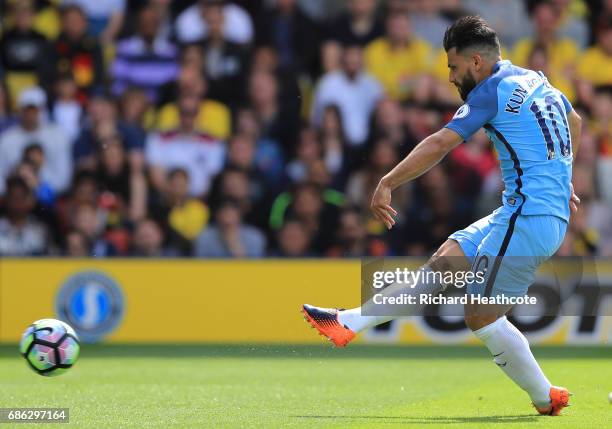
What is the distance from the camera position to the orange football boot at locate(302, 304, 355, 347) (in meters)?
7.59

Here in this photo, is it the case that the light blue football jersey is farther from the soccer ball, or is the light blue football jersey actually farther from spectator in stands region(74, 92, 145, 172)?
spectator in stands region(74, 92, 145, 172)

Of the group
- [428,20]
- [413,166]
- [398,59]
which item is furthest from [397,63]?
[413,166]

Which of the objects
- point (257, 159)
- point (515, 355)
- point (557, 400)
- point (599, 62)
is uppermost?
point (599, 62)

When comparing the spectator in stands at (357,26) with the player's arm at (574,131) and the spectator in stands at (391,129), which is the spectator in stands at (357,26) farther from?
the player's arm at (574,131)

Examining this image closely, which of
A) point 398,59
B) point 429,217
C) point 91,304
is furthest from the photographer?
point 398,59

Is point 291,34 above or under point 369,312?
above

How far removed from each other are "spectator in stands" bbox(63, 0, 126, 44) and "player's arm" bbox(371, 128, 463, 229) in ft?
33.8

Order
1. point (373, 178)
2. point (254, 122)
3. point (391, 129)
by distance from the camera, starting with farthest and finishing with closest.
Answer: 1. point (254, 122)
2. point (391, 129)
3. point (373, 178)

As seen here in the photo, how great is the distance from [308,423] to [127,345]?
6808mm

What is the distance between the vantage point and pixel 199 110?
51.9 ft

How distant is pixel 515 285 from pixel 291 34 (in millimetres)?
9711

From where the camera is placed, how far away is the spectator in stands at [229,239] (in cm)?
1460

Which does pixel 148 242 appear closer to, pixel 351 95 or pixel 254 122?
pixel 254 122

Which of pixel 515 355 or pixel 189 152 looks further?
pixel 189 152
